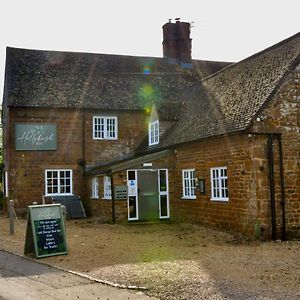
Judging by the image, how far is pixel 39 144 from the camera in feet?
85.5

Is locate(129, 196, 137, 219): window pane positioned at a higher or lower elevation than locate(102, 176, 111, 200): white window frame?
lower

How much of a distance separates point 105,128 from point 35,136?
160 inches

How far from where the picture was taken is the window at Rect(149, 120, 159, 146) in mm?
24859

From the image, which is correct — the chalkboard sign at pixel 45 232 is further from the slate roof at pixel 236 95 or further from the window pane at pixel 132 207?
the window pane at pixel 132 207

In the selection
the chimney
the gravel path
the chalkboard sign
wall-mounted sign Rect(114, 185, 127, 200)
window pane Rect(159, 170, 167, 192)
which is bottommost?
the gravel path

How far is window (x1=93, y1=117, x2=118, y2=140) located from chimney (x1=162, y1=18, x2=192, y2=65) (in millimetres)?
8226

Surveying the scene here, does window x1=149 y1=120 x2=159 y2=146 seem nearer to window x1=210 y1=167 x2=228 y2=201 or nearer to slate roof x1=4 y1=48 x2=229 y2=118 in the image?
slate roof x1=4 y1=48 x2=229 y2=118

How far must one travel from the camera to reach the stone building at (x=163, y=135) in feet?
53.2

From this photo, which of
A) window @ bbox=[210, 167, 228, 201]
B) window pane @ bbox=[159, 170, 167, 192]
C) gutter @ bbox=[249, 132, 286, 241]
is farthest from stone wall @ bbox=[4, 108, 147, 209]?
gutter @ bbox=[249, 132, 286, 241]

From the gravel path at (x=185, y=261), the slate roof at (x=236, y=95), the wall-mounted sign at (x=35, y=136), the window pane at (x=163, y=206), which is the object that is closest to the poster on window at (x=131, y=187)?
the window pane at (x=163, y=206)

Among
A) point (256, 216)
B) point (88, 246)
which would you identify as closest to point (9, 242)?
point (88, 246)

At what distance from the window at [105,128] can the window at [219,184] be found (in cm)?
1045

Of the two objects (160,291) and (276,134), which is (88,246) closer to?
(160,291)

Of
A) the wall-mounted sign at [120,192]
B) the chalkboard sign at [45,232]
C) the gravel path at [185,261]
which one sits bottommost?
the gravel path at [185,261]
